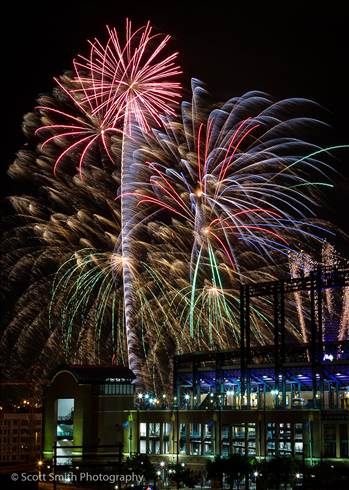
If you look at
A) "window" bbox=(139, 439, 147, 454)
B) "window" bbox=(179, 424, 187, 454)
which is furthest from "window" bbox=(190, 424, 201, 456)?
"window" bbox=(139, 439, 147, 454)

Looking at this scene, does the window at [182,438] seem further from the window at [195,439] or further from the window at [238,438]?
the window at [238,438]

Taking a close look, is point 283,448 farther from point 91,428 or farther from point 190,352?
point 91,428

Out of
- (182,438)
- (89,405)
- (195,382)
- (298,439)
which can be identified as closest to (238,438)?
(182,438)

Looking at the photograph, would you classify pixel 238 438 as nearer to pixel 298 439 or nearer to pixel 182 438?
pixel 182 438

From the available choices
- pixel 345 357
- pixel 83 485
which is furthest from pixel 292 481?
pixel 83 485

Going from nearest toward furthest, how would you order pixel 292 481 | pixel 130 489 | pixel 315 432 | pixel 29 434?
pixel 130 489
pixel 292 481
pixel 315 432
pixel 29 434

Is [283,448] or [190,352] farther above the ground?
[190,352]

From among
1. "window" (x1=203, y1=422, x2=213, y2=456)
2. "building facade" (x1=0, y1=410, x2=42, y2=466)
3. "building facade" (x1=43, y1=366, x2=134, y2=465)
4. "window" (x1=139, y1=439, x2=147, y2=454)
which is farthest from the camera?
"building facade" (x1=0, y1=410, x2=42, y2=466)

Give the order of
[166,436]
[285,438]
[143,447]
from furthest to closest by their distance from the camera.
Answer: [143,447], [166,436], [285,438]

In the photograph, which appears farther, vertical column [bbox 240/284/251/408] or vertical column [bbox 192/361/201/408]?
vertical column [bbox 192/361/201/408]

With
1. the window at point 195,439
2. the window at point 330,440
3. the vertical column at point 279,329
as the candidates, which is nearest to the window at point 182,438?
the window at point 195,439

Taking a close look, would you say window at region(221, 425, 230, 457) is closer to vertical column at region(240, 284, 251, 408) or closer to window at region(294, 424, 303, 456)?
vertical column at region(240, 284, 251, 408)
